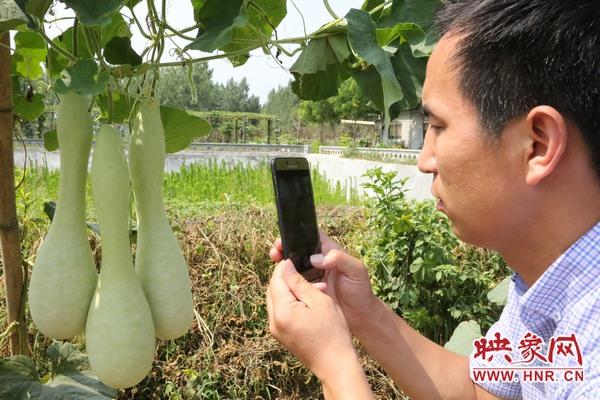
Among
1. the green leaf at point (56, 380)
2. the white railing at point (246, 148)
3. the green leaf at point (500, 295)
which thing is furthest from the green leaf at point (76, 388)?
the white railing at point (246, 148)

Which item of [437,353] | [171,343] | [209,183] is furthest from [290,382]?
[209,183]

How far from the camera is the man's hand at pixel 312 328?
773 mm

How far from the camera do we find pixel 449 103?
70 centimetres

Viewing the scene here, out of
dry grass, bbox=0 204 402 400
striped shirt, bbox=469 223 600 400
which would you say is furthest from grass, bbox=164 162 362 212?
striped shirt, bbox=469 223 600 400

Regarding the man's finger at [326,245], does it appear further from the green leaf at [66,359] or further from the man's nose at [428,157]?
the green leaf at [66,359]

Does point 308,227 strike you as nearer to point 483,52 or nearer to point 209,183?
point 483,52

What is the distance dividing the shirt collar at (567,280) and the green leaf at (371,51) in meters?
0.29

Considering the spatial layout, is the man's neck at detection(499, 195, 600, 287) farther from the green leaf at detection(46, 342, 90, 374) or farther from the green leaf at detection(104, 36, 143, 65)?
the green leaf at detection(46, 342, 90, 374)

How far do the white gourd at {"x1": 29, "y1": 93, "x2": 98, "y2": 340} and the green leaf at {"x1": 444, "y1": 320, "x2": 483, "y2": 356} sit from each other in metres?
1.09

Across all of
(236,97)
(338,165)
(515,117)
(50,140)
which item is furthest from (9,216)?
(236,97)

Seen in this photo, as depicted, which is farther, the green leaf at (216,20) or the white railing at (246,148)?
the white railing at (246,148)

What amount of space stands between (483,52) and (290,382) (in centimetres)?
211

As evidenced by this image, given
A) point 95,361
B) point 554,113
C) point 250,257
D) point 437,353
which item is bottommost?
point 250,257

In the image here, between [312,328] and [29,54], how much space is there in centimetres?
92
